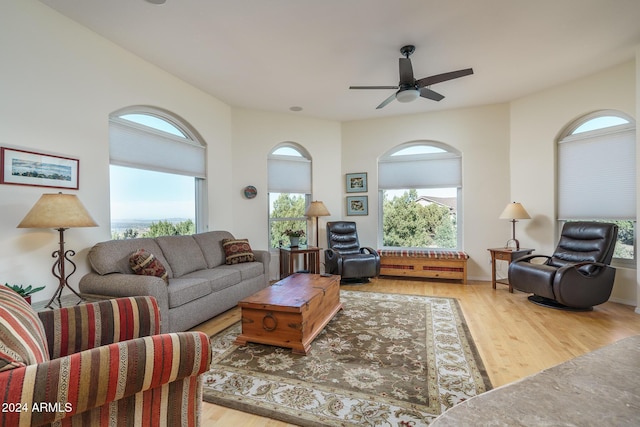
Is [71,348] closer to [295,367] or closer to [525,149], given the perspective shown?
[295,367]

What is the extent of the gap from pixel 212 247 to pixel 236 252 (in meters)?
0.32

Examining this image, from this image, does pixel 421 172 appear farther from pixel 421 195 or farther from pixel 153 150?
pixel 153 150

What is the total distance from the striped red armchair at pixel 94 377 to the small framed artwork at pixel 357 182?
4512 mm

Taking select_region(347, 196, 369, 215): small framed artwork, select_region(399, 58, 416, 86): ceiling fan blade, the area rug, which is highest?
select_region(399, 58, 416, 86): ceiling fan blade

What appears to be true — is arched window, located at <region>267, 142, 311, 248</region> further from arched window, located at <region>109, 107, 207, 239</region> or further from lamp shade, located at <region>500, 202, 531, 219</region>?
lamp shade, located at <region>500, 202, 531, 219</region>

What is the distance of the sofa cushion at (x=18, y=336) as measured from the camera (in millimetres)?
832

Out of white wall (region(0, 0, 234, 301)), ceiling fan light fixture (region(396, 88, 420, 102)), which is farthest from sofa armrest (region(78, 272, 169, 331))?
ceiling fan light fixture (region(396, 88, 420, 102))

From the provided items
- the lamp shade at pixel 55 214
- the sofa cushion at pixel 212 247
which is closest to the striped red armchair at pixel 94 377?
the lamp shade at pixel 55 214

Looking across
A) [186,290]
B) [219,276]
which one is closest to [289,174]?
[219,276]

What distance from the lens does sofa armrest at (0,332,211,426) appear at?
31.3 inches

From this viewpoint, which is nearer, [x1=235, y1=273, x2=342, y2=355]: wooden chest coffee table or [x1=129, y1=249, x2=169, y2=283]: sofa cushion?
[x1=235, y1=273, x2=342, y2=355]: wooden chest coffee table

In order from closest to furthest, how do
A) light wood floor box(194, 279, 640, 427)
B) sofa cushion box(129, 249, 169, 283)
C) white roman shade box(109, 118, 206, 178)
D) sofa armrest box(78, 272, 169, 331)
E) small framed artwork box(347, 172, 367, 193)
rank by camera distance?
light wood floor box(194, 279, 640, 427), sofa armrest box(78, 272, 169, 331), sofa cushion box(129, 249, 169, 283), white roman shade box(109, 118, 206, 178), small framed artwork box(347, 172, 367, 193)

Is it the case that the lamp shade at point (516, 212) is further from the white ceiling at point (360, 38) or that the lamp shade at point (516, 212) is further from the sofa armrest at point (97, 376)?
the sofa armrest at point (97, 376)

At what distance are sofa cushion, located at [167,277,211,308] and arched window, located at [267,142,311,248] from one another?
7.10ft
